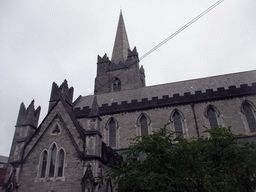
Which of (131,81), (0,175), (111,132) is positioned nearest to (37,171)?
(111,132)

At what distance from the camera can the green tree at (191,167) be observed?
8.93 metres

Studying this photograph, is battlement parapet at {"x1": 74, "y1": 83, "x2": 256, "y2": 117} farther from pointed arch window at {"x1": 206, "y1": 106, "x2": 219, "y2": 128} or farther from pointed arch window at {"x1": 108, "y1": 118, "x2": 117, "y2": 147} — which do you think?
pointed arch window at {"x1": 108, "y1": 118, "x2": 117, "y2": 147}

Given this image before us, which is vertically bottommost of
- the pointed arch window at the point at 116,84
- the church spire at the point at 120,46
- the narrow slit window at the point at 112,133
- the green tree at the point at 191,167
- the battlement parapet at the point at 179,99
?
the green tree at the point at 191,167

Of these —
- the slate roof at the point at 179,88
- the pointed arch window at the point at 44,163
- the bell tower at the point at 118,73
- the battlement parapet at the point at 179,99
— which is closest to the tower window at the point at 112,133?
the battlement parapet at the point at 179,99

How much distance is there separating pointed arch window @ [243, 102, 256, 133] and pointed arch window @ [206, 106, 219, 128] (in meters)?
2.20

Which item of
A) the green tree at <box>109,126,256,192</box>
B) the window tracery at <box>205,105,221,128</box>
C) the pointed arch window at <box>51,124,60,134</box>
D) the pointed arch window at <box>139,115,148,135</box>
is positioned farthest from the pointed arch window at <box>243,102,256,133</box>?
the pointed arch window at <box>51,124,60,134</box>

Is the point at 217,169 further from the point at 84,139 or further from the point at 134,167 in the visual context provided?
the point at 84,139

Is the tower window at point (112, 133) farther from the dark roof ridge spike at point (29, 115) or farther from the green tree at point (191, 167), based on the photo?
the green tree at point (191, 167)

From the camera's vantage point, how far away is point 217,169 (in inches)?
395

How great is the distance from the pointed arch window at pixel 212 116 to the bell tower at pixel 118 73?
58.9 ft

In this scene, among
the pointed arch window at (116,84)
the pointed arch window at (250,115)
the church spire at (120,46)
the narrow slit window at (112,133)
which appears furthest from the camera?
the church spire at (120,46)

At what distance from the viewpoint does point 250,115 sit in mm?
17609

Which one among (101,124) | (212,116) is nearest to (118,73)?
(101,124)

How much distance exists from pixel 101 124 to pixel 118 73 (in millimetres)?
19272
